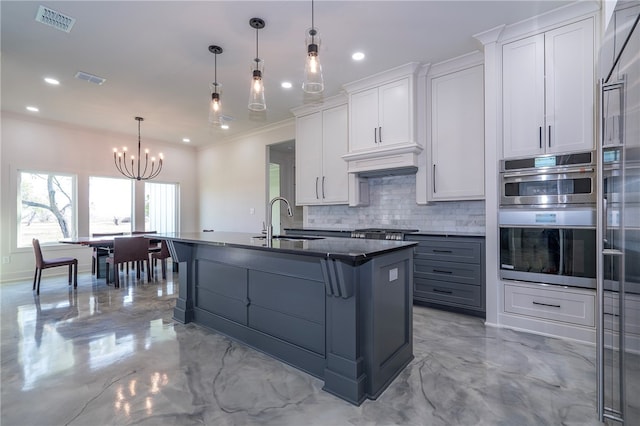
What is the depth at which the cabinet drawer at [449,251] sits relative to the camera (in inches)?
129

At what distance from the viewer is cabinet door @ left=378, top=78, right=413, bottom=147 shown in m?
3.78

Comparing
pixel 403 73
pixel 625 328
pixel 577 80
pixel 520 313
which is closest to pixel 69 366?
pixel 625 328

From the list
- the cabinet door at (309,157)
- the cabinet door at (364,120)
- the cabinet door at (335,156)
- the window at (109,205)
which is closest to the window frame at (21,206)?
the window at (109,205)

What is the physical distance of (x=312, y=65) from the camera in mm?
2180

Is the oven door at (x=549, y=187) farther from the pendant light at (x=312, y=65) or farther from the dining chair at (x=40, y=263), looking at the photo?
the dining chair at (x=40, y=263)

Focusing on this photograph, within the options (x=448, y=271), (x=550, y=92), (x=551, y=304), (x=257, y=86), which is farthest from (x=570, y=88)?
(x=257, y=86)

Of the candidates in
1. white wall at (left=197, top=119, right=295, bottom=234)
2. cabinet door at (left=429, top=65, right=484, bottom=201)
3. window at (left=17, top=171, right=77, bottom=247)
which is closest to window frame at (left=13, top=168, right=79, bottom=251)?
window at (left=17, top=171, right=77, bottom=247)

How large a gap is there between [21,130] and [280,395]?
6797 millimetres

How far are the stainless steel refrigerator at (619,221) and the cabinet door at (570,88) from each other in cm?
118

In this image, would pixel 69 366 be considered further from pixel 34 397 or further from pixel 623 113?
pixel 623 113

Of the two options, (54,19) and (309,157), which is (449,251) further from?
(54,19)

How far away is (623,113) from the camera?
1350 mm

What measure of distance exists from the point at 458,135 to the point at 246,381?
3.39m

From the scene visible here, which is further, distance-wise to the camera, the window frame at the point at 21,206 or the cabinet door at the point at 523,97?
the window frame at the point at 21,206
